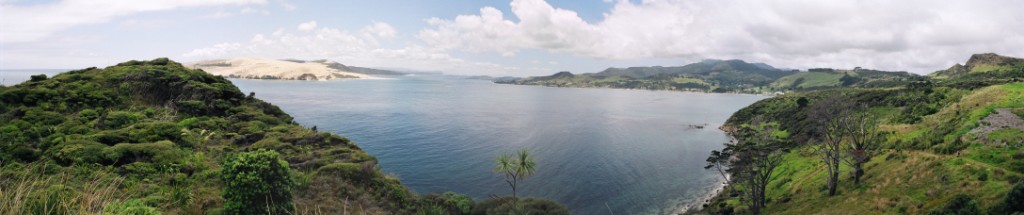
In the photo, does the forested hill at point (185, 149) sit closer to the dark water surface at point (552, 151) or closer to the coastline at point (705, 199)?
the dark water surface at point (552, 151)

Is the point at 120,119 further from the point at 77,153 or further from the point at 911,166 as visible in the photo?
the point at 911,166

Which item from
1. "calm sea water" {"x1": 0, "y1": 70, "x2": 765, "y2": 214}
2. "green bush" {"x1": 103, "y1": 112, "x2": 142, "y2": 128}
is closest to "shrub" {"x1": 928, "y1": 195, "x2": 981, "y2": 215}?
"calm sea water" {"x1": 0, "y1": 70, "x2": 765, "y2": 214}

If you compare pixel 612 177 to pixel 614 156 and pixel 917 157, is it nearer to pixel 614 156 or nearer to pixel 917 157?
pixel 614 156

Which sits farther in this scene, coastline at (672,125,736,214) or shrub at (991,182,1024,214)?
coastline at (672,125,736,214)

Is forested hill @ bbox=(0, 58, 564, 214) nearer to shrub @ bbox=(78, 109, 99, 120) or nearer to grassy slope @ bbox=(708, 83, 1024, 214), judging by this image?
shrub @ bbox=(78, 109, 99, 120)

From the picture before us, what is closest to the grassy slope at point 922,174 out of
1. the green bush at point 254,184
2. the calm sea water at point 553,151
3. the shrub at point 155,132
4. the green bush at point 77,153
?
the calm sea water at point 553,151

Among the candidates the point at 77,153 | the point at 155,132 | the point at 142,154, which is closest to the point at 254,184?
the point at 142,154

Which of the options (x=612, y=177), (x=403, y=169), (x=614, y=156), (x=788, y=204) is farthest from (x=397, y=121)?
(x=788, y=204)
